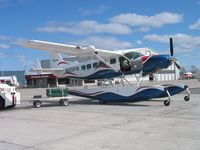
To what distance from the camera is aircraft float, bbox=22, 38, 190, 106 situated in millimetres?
14805

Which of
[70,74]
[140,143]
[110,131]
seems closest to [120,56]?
[70,74]

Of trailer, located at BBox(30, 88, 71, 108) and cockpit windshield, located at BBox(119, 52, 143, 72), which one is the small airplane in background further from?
trailer, located at BBox(30, 88, 71, 108)

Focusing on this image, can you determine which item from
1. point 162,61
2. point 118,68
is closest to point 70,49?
point 118,68

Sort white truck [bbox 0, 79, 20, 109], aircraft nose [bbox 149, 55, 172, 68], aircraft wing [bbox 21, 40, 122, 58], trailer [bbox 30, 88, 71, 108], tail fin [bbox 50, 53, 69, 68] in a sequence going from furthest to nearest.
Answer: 1. tail fin [bbox 50, 53, 69, 68]
2. aircraft wing [bbox 21, 40, 122, 58]
3. trailer [bbox 30, 88, 71, 108]
4. aircraft nose [bbox 149, 55, 172, 68]
5. white truck [bbox 0, 79, 20, 109]

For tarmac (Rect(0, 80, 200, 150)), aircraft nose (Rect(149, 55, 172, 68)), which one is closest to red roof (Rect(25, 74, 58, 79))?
aircraft nose (Rect(149, 55, 172, 68))

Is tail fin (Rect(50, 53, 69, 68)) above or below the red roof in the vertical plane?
below

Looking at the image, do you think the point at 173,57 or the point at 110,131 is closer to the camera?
the point at 110,131

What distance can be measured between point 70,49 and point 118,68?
3.47 metres

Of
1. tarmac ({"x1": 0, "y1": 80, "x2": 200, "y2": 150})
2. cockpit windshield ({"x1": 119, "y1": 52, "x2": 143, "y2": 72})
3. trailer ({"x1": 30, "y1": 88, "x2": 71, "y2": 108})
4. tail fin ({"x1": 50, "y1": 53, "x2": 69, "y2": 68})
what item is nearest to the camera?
tarmac ({"x1": 0, "y1": 80, "x2": 200, "y2": 150})

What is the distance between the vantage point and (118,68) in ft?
56.3

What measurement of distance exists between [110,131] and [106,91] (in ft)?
28.9

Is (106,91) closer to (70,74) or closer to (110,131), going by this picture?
(70,74)

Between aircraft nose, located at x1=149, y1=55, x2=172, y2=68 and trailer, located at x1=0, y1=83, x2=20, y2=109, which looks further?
aircraft nose, located at x1=149, y1=55, x2=172, y2=68

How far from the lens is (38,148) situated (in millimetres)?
5766
